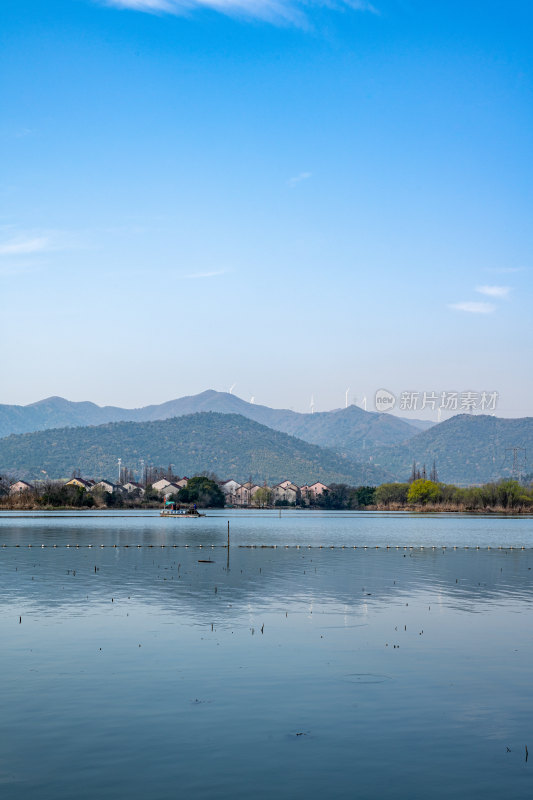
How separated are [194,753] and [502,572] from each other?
5068 centimetres

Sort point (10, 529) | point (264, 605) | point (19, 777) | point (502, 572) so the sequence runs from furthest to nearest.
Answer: point (10, 529) < point (502, 572) < point (264, 605) < point (19, 777)

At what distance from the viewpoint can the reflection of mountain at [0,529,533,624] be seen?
46.7 metres

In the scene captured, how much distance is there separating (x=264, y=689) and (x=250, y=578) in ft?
108

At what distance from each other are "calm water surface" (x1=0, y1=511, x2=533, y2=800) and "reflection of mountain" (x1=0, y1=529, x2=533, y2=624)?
35 centimetres

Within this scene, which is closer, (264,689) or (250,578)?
(264,689)

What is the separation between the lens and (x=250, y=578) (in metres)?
59.0

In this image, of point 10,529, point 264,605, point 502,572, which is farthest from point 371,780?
point 10,529

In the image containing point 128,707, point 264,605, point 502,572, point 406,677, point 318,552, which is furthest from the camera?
point 318,552

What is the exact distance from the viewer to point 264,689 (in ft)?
86.6

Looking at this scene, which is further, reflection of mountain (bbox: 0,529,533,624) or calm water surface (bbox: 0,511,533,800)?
reflection of mountain (bbox: 0,529,533,624)

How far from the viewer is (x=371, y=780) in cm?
1877

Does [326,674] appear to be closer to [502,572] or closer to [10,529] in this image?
[502,572]

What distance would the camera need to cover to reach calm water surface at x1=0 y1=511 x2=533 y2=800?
1891cm

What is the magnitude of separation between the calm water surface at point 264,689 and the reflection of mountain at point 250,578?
353mm
